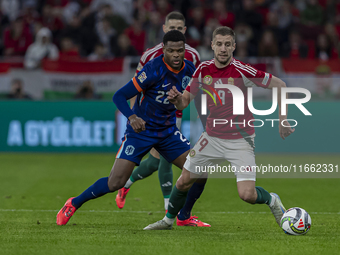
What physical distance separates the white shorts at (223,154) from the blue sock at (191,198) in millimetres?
564

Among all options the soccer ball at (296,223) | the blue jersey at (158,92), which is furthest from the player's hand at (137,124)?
the soccer ball at (296,223)

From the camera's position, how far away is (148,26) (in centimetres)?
1555

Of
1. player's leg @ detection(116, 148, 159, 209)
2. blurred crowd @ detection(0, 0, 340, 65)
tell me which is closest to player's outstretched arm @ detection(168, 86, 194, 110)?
player's leg @ detection(116, 148, 159, 209)

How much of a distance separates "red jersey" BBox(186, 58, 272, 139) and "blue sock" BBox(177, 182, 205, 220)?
0.80 metres

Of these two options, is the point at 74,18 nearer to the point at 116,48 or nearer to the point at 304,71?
the point at 116,48

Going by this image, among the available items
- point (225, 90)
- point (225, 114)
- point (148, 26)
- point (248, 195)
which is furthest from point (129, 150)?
point (148, 26)

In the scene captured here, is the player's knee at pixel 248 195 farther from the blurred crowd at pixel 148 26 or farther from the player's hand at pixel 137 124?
the blurred crowd at pixel 148 26

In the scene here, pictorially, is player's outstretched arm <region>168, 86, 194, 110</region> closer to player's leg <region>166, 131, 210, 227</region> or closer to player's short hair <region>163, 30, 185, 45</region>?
player's short hair <region>163, 30, 185, 45</region>

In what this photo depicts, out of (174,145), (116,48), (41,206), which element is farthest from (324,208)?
(116,48)

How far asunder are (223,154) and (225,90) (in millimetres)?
661

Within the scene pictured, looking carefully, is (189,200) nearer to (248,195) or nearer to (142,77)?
(248,195)

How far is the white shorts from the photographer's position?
5855 mm

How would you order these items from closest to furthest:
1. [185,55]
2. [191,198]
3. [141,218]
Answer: [191,198], [141,218], [185,55]

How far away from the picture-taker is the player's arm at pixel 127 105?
5.97m
